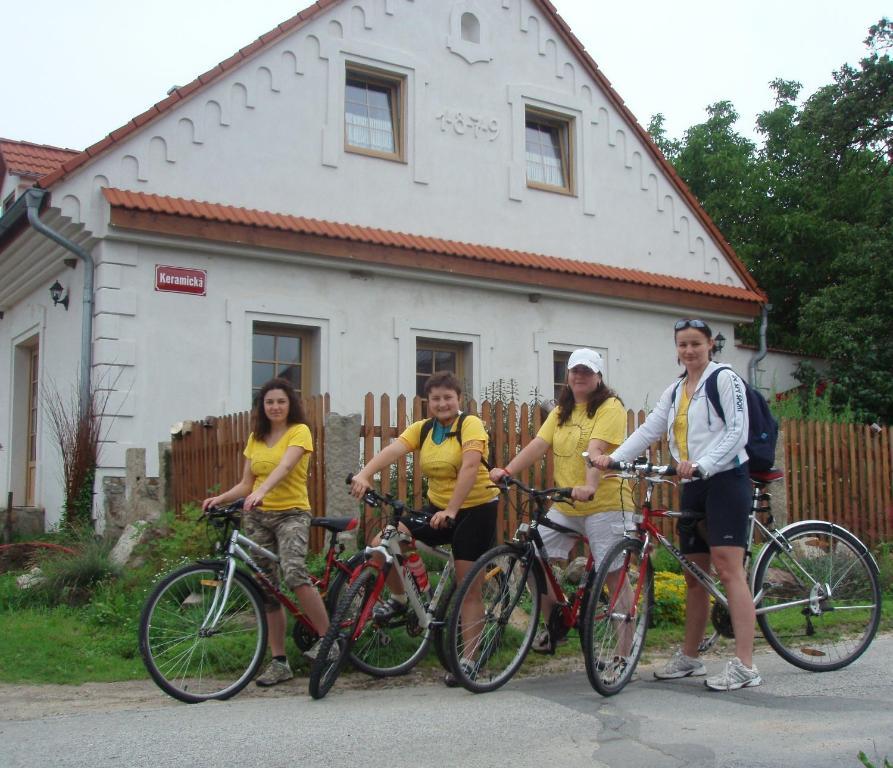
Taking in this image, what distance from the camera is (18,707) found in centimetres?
530

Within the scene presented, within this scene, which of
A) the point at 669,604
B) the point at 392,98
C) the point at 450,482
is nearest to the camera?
the point at 450,482

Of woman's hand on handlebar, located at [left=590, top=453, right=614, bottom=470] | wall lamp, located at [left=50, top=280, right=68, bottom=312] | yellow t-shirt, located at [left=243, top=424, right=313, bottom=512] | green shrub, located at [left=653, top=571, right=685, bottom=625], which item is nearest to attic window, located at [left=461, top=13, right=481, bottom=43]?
wall lamp, located at [left=50, top=280, right=68, bottom=312]

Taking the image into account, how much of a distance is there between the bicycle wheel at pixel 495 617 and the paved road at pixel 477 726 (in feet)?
0.47

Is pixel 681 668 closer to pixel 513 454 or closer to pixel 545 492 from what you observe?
pixel 545 492

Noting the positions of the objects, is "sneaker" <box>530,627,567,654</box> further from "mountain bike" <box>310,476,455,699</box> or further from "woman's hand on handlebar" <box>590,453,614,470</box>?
"woman's hand on handlebar" <box>590,453,614,470</box>

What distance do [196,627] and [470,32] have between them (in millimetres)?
11135

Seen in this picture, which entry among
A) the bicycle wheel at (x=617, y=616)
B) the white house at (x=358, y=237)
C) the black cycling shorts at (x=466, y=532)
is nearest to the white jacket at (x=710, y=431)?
the bicycle wheel at (x=617, y=616)

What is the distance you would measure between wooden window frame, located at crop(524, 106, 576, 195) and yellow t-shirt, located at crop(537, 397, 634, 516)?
950cm

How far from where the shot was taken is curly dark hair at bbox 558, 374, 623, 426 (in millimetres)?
5719

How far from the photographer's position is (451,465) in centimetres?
573

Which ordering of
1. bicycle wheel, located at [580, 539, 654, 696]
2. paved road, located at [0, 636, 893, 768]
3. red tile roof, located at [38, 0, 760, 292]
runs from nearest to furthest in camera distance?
paved road, located at [0, 636, 893, 768] → bicycle wheel, located at [580, 539, 654, 696] → red tile roof, located at [38, 0, 760, 292]

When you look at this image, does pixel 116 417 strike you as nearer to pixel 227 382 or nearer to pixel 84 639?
pixel 227 382

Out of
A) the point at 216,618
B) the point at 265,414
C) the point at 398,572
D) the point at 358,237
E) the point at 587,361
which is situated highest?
the point at 358,237

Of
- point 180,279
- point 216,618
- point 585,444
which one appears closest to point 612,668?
point 585,444
